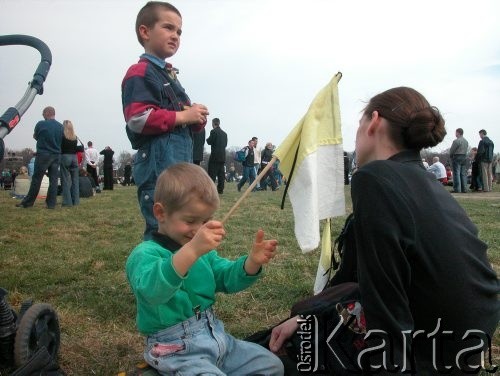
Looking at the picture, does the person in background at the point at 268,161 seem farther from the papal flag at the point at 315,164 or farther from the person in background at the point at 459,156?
the papal flag at the point at 315,164

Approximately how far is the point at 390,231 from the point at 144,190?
1587 mm

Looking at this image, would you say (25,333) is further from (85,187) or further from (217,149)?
(85,187)

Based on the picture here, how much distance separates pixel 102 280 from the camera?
4086mm

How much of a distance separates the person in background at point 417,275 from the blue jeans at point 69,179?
960 cm

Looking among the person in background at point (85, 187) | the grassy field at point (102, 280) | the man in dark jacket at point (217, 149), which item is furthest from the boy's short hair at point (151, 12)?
the person in background at point (85, 187)

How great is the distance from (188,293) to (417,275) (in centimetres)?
95

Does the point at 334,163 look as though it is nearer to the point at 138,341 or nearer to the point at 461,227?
the point at 461,227

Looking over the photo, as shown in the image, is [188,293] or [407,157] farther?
[188,293]

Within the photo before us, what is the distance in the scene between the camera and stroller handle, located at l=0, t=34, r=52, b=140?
93.9 inches

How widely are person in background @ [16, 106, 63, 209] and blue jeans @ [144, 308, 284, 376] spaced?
323 inches

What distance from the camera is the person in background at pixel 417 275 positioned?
159 cm

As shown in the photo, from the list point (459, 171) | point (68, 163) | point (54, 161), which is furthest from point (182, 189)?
point (459, 171)

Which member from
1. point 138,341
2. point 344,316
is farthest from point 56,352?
point 344,316

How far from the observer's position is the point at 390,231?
1.58 m
